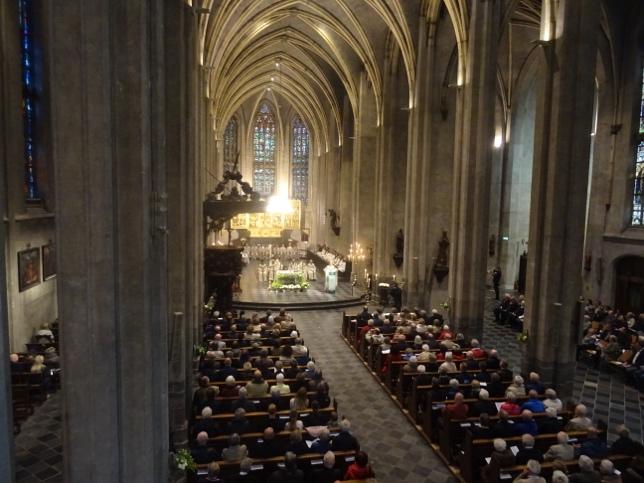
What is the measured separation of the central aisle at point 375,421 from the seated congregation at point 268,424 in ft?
4.07

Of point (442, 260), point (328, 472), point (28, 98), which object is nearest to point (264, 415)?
point (328, 472)

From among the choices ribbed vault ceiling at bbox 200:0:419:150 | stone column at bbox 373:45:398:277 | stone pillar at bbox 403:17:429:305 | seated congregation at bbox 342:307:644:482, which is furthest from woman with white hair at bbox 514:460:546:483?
stone column at bbox 373:45:398:277

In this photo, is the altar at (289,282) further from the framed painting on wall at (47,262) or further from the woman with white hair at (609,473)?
the woman with white hair at (609,473)

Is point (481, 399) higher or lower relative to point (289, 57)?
lower

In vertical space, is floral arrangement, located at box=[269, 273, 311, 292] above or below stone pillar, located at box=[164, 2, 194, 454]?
below

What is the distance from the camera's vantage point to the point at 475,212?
16625 millimetres

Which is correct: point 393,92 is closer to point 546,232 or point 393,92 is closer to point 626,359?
point 546,232

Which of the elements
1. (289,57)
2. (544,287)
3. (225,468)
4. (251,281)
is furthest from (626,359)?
(289,57)

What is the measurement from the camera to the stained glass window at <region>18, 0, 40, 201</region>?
569 inches

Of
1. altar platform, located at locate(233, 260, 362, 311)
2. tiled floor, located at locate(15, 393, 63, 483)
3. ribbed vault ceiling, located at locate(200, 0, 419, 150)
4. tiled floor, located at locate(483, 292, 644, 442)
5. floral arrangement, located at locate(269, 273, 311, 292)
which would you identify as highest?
ribbed vault ceiling, located at locate(200, 0, 419, 150)

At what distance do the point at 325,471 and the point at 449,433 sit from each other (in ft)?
10.1

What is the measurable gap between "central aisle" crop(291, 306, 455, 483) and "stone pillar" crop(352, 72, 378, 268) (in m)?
13.4

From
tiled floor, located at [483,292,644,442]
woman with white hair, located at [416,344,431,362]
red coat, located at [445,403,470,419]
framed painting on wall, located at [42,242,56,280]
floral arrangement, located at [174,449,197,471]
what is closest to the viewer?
floral arrangement, located at [174,449,197,471]

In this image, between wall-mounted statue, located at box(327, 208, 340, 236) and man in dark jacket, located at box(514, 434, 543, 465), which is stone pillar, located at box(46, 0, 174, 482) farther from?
wall-mounted statue, located at box(327, 208, 340, 236)
